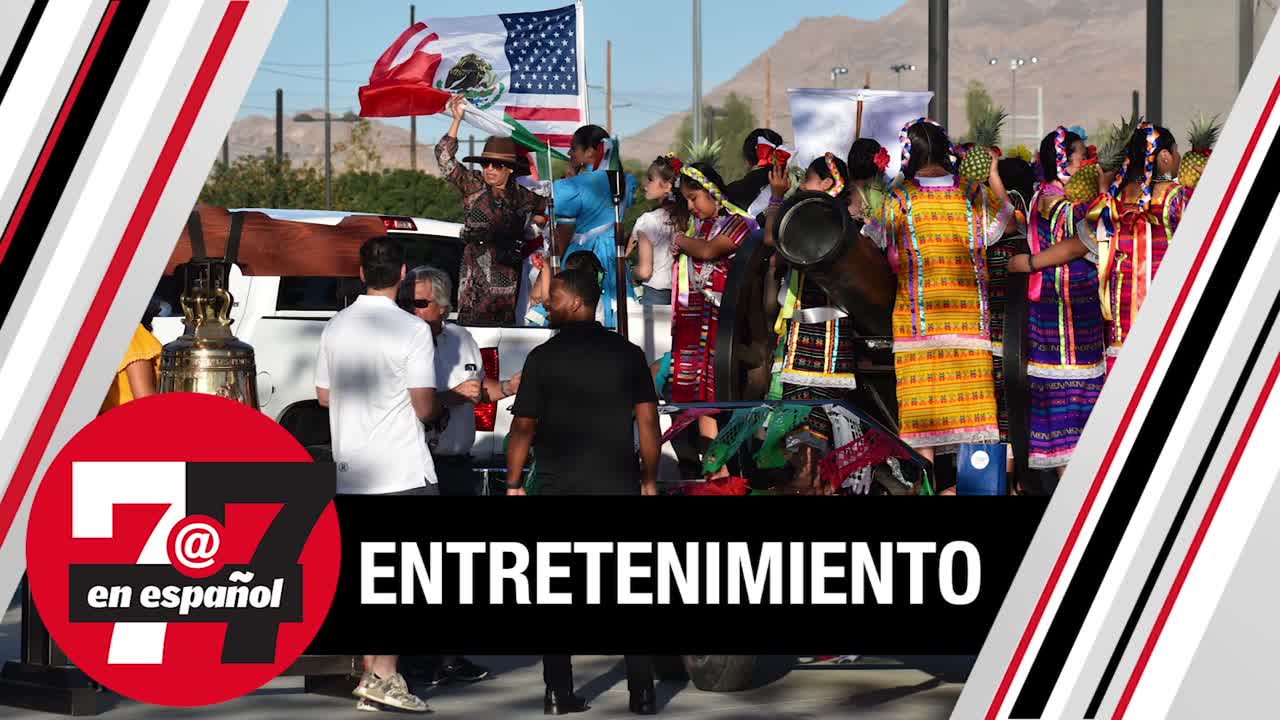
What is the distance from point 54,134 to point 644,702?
308 cm

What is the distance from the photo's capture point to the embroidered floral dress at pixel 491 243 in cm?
1007

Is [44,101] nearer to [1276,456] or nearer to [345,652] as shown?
[345,652]

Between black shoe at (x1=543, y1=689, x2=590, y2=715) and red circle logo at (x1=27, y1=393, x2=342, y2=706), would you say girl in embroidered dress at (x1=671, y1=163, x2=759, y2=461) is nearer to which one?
black shoe at (x1=543, y1=689, x2=590, y2=715)

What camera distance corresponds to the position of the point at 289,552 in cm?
497

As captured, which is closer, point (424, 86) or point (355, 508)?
point (355, 508)

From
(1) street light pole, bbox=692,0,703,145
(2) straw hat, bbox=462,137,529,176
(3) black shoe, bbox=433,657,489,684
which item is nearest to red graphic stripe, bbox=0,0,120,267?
(3) black shoe, bbox=433,657,489,684

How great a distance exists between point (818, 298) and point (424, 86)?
343 cm

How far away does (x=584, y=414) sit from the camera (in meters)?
6.89

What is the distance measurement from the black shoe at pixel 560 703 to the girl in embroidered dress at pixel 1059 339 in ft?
7.11

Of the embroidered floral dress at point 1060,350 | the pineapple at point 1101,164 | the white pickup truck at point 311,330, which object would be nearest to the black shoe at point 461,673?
the white pickup truck at point 311,330

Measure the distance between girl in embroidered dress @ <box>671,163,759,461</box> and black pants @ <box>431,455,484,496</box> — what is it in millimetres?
1337

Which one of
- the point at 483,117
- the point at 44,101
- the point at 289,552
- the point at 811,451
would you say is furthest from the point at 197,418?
the point at 483,117

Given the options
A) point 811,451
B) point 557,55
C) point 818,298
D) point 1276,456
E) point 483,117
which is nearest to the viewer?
point 1276,456

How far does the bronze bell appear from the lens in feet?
20.8
